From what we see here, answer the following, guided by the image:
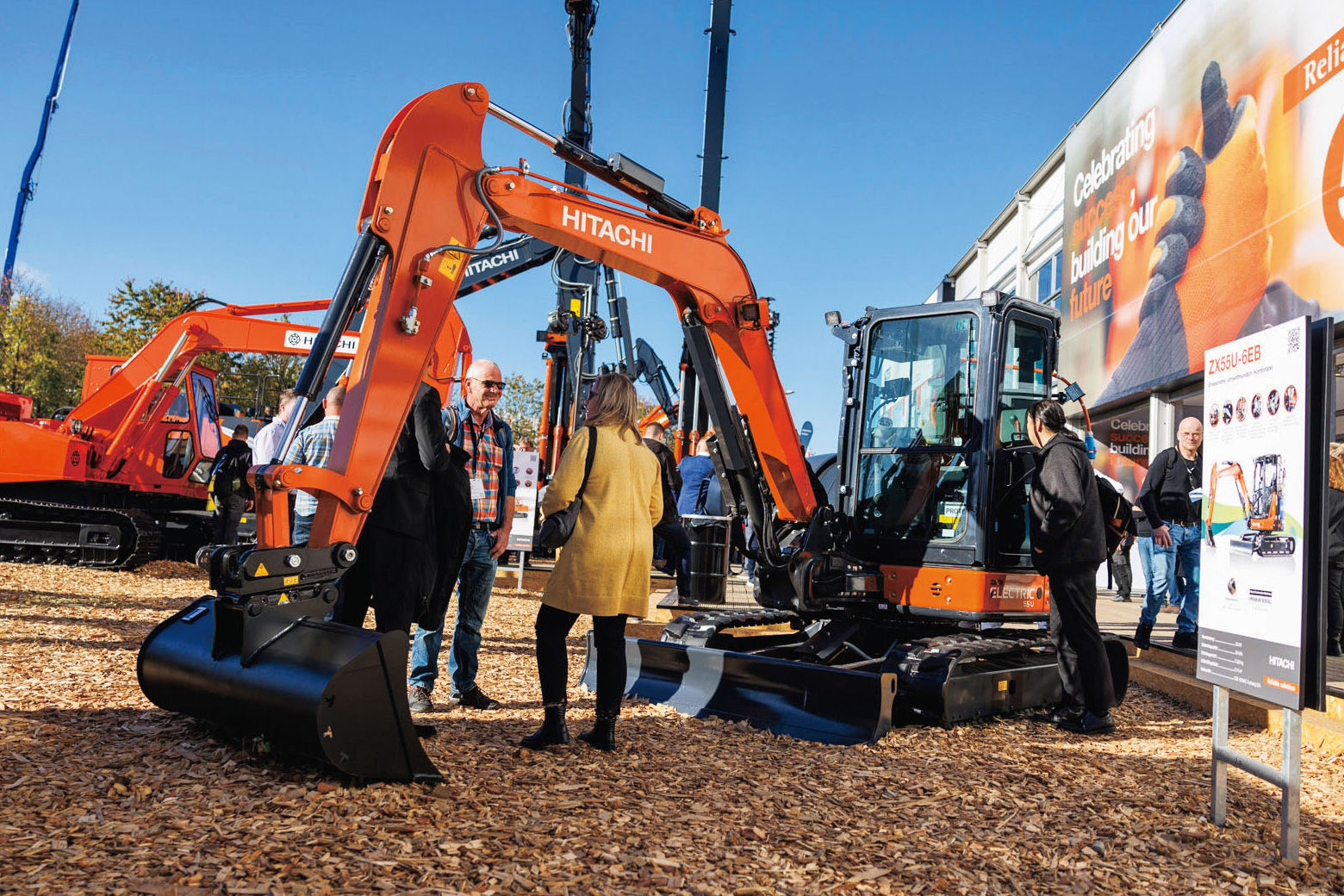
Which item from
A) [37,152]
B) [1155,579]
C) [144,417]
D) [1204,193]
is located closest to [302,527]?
[1155,579]

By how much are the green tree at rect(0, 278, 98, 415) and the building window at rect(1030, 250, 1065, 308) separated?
2961cm

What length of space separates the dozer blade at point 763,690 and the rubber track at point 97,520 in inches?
300

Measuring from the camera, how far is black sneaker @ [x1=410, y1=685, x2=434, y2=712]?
4.89m

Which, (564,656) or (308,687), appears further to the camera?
(564,656)

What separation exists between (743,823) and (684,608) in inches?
218

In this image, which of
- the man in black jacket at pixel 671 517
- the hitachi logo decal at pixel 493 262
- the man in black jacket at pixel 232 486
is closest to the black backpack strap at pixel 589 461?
the man in black jacket at pixel 232 486

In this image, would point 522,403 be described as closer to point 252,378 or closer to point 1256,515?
point 252,378

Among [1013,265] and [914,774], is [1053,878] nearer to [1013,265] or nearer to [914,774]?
[914,774]

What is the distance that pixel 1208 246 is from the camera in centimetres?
1280

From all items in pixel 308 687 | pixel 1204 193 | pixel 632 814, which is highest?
pixel 1204 193

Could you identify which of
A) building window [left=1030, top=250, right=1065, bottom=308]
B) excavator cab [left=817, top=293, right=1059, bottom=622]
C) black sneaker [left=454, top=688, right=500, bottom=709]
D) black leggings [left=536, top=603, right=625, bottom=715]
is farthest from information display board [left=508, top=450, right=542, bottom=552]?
building window [left=1030, top=250, right=1065, bottom=308]

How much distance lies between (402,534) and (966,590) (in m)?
3.41

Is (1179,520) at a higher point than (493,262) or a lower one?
lower

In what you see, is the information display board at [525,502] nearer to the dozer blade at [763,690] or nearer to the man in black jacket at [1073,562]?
the dozer blade at [763,690]
